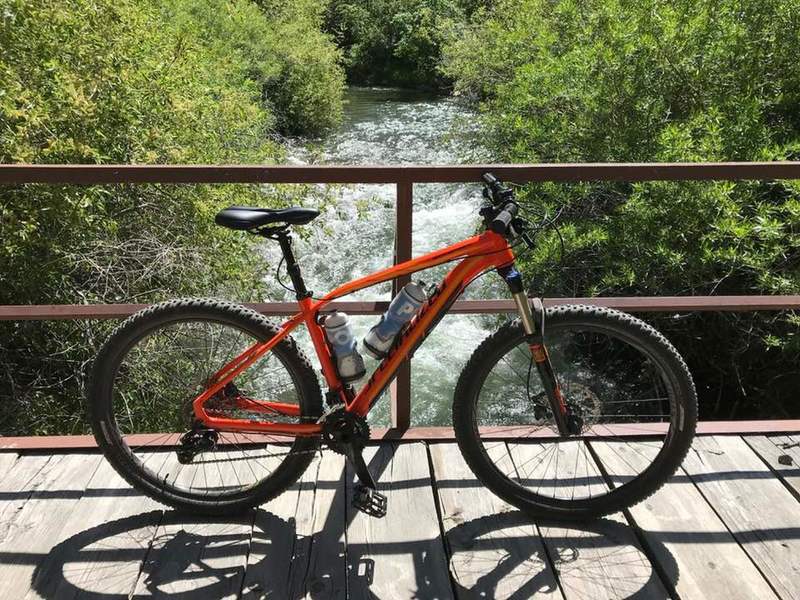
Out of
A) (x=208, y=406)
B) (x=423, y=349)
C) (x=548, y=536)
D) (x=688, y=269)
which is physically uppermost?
(x=208, y=406)

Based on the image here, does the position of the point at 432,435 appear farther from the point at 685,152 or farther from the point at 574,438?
the point at 685,152

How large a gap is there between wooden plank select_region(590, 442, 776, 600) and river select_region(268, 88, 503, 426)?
2.81m

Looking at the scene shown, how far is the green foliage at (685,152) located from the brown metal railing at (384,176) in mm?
3043

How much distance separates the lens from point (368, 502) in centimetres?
231

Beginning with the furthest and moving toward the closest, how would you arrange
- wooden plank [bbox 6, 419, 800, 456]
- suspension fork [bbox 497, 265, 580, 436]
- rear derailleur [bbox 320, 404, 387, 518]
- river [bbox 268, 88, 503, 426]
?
river [bbox 268, 88, 503, 426]
wooden plank [bbox 6, 419, 800, 456]
rear derailleur [bbox 320, 404, 387, 518]
suspension fork [bbox 497, 265, 580, 436]

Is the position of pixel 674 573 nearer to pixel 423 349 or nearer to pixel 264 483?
pixel 264 483

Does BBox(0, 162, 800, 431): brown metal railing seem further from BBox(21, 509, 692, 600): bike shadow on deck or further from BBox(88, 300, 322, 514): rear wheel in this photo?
BBox(21, 509, 692, 600): bike shadow on deck

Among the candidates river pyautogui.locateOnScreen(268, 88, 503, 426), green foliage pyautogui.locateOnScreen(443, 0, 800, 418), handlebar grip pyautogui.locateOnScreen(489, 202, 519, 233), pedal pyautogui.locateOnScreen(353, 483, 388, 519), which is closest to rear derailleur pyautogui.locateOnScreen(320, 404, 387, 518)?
pedal pyautogui.locateOnScreen(353, 483, 388, 519)

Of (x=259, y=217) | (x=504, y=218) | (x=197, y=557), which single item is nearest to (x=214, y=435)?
(x=197, y=557)

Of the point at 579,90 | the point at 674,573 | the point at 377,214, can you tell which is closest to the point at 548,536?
the point at 674,573

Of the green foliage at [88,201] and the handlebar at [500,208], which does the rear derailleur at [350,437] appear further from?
the green foliage at [88,201]

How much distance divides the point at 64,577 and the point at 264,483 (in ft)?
2.15

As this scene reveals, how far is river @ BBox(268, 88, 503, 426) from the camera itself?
7.50 m

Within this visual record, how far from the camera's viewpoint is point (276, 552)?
2342mm
